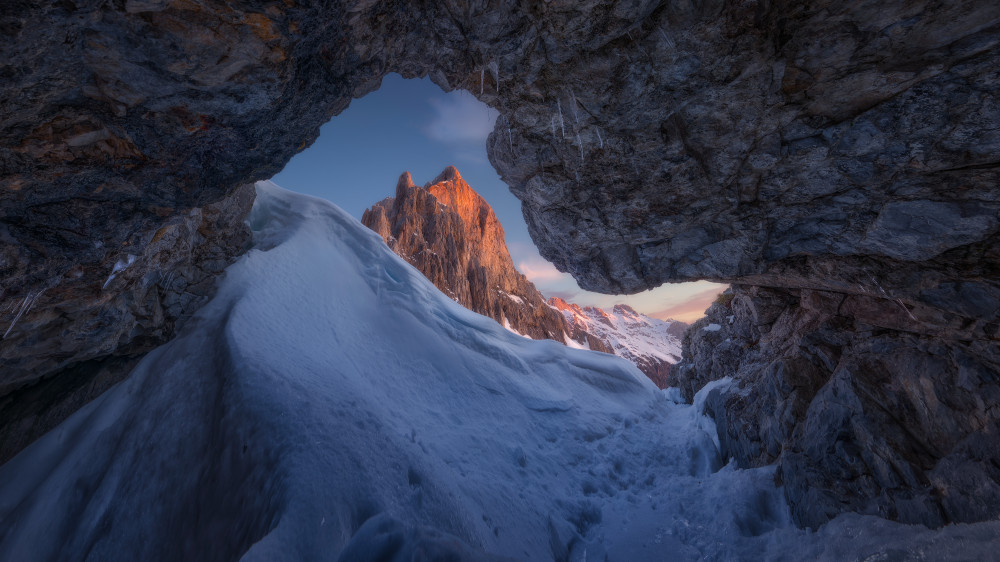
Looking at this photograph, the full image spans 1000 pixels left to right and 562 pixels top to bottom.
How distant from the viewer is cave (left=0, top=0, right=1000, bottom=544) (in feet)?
15.9

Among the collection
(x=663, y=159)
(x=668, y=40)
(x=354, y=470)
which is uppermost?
(x=668, y=40)

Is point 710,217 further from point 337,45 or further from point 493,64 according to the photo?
point 337,45

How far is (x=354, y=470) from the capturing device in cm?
669

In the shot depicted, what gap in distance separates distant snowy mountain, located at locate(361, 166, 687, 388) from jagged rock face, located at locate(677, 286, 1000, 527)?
56202 mm

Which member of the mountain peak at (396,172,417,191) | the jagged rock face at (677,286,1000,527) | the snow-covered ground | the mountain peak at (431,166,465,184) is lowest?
the snow-covered ground

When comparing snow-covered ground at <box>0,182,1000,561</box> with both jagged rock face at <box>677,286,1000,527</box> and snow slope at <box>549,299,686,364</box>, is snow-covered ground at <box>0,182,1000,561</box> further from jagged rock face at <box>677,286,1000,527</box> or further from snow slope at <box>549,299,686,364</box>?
snow slope at <box>549,299,686,364</box>

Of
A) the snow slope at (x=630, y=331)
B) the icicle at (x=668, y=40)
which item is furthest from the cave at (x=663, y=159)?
the snow slope at (x=630, y=331)

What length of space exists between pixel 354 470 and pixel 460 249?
69611 millimetres

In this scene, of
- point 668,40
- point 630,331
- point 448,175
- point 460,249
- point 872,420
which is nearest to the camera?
point 668,40

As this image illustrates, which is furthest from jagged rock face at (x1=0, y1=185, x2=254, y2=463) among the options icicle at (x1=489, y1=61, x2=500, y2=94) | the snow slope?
the snow slope

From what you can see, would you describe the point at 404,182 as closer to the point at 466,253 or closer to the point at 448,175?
the point at 448,175

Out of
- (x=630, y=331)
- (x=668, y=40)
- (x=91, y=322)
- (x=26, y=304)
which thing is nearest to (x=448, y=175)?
(x=91, y=322)

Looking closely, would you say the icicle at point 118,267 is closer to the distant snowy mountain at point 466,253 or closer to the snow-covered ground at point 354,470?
the snow-covered ground at point 354,470

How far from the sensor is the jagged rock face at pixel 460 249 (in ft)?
224
